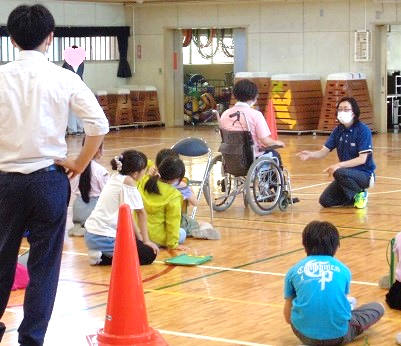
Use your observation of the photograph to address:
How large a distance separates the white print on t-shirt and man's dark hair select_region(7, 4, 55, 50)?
1722 mm

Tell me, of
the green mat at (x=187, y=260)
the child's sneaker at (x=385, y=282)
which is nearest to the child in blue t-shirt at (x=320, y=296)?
the child's sneaker at (x=385, y=282)

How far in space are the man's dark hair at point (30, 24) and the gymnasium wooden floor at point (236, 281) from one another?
1695 millimetres

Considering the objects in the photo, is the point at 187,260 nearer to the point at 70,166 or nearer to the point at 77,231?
the point at 77,231

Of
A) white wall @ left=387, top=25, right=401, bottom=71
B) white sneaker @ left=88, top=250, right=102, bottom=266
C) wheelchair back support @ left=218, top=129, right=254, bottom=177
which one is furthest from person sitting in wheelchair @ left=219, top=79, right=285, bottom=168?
white wall @ left=387, top=25, right=401, bottom=71

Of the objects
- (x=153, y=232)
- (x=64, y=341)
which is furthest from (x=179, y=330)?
(x=153, y=232)

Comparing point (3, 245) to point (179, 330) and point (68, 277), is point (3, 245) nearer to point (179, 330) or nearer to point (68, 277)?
point (179, 330)

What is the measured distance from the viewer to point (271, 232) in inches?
325

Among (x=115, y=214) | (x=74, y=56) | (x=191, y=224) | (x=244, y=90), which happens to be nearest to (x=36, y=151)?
(x=115, y=214)

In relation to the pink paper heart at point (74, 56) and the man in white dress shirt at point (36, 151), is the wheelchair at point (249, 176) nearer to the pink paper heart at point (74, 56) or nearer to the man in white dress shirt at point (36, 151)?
the man in white dress shirt at point (36, 151)

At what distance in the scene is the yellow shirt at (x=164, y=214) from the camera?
7.32 meters

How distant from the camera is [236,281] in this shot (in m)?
6.34

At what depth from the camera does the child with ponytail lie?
22.2ft

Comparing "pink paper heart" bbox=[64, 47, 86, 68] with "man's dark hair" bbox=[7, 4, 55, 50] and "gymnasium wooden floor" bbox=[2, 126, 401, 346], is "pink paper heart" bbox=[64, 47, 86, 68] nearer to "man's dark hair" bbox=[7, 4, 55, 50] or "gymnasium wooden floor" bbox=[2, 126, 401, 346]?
"gymnasium wooden floor" bbox=[2, 126, 401, 346]

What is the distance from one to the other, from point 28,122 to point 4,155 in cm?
17
